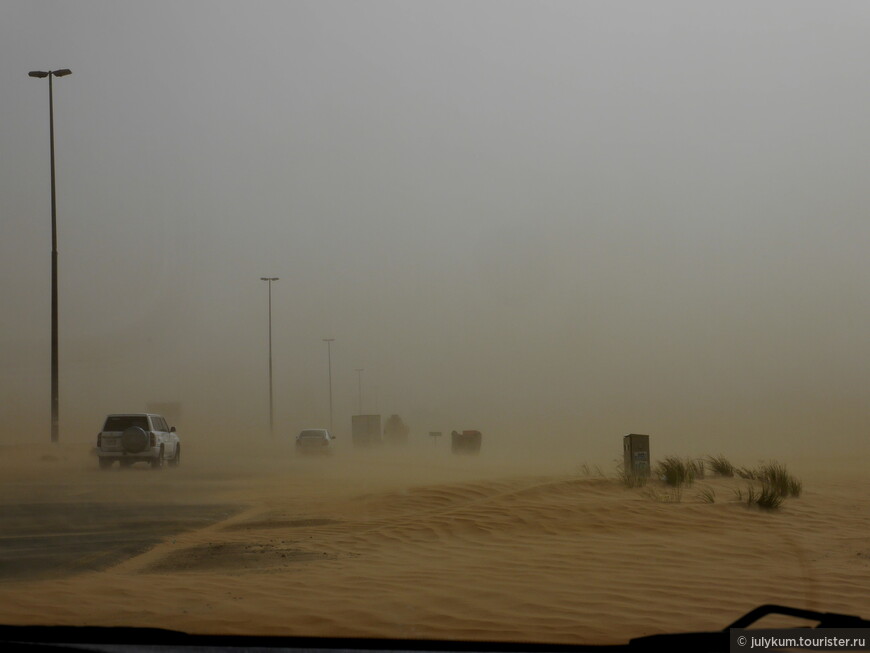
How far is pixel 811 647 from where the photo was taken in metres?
3.19

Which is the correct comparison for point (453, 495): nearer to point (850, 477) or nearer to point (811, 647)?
point (850, 477)

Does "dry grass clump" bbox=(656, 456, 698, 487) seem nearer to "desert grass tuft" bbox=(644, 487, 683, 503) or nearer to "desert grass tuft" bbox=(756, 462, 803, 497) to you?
"desert grass tuft" bbox=(644, 487, 683, 503)

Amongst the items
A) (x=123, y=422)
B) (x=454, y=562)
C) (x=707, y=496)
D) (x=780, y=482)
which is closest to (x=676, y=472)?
(x=780, y=482)

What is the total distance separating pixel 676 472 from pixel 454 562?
1153 centimetres

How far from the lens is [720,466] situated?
23703 mm

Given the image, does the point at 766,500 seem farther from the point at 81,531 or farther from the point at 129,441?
the point at 129,441

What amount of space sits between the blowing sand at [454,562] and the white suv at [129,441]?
8.89m

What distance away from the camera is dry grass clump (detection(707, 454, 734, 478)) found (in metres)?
23.4

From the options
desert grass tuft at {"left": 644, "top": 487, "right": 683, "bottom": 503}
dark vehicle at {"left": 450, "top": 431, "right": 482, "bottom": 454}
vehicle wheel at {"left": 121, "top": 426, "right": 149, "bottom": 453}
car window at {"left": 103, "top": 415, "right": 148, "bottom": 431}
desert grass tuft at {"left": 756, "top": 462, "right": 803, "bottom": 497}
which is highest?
car window at {"left": 103, "top": 415, "right": 148, "bottom": 431}

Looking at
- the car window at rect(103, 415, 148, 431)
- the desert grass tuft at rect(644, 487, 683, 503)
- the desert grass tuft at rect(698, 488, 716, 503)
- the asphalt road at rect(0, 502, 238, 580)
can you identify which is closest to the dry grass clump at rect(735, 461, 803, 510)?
the desert grass tuft at rect(698, 488, 716, 503)

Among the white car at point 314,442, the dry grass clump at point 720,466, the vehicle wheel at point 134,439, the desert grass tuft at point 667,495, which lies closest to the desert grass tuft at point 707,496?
the desert grass tuft at point 667,495

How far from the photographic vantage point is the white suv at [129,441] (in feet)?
104

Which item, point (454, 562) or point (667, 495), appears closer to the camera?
point (454, 562)

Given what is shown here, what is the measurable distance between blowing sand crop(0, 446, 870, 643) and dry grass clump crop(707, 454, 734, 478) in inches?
71.1
